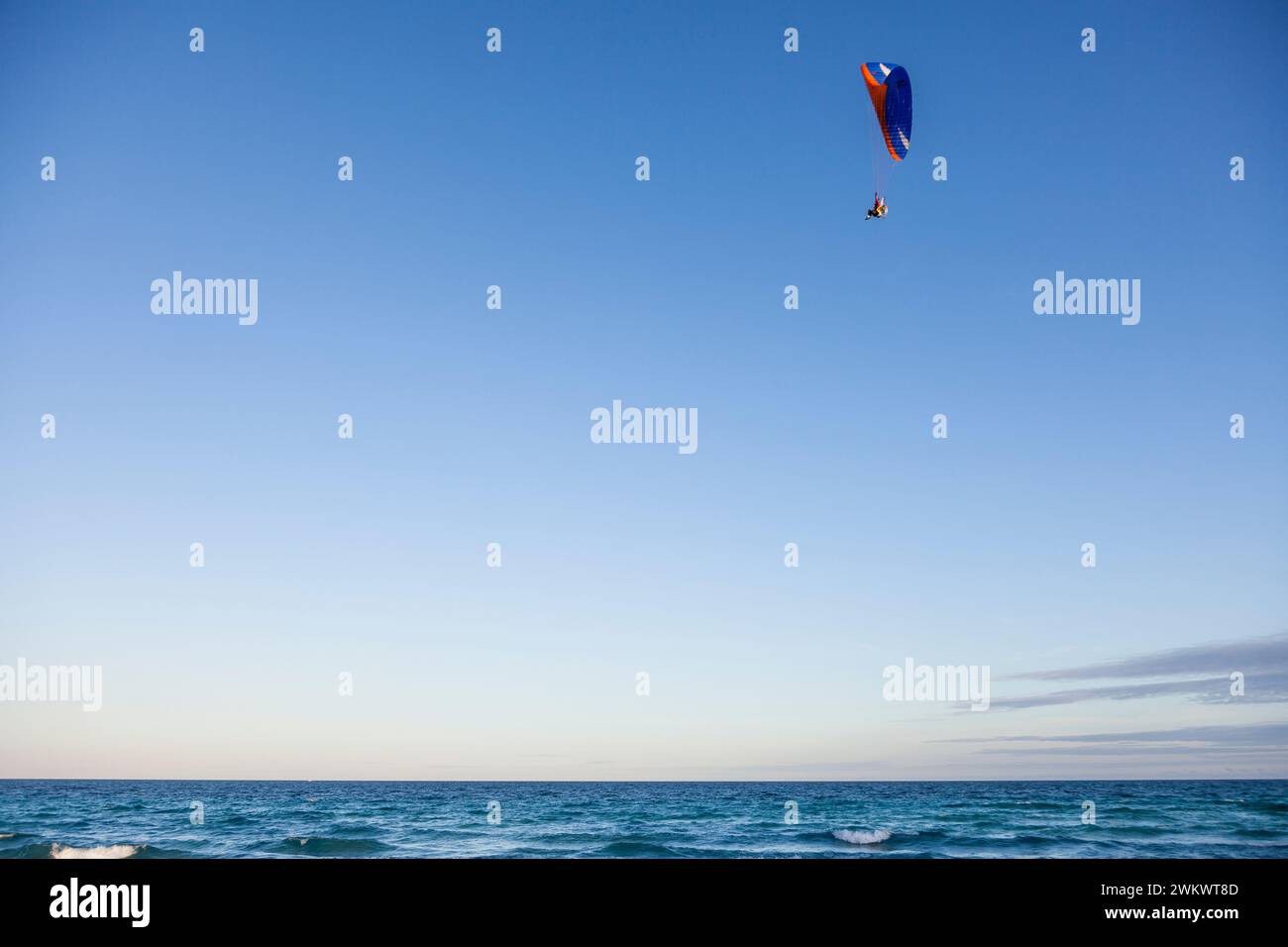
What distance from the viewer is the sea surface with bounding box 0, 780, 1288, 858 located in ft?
86.4

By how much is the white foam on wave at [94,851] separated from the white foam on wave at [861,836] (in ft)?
64.5

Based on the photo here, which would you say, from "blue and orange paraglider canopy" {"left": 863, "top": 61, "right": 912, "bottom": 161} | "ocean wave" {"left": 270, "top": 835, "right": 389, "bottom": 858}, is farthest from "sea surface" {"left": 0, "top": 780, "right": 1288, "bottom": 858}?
"blue and orange paraglider canopy" {"left": 863, "top": 61, "right": 912, "bottom": 161}

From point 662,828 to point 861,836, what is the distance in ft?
23.2

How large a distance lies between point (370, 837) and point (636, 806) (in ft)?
53.2

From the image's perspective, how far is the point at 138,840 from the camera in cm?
2859

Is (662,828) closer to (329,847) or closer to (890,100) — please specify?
(329,847)

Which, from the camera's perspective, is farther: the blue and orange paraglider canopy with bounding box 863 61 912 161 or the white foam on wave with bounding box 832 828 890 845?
the white foam on wave with bounding box 832 828 890 845

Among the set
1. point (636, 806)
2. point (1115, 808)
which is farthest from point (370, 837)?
point (1115, 808)

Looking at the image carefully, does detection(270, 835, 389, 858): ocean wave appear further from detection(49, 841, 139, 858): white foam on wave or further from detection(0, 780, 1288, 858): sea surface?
detection(49, 841, 139, 858): white foam on wave

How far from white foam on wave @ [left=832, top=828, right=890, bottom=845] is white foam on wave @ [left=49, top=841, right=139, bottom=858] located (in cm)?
1965

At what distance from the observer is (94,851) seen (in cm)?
2666

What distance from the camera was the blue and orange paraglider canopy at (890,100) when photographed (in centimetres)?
1728

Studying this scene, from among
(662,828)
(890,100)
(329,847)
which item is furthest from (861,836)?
Result: (890,100)
